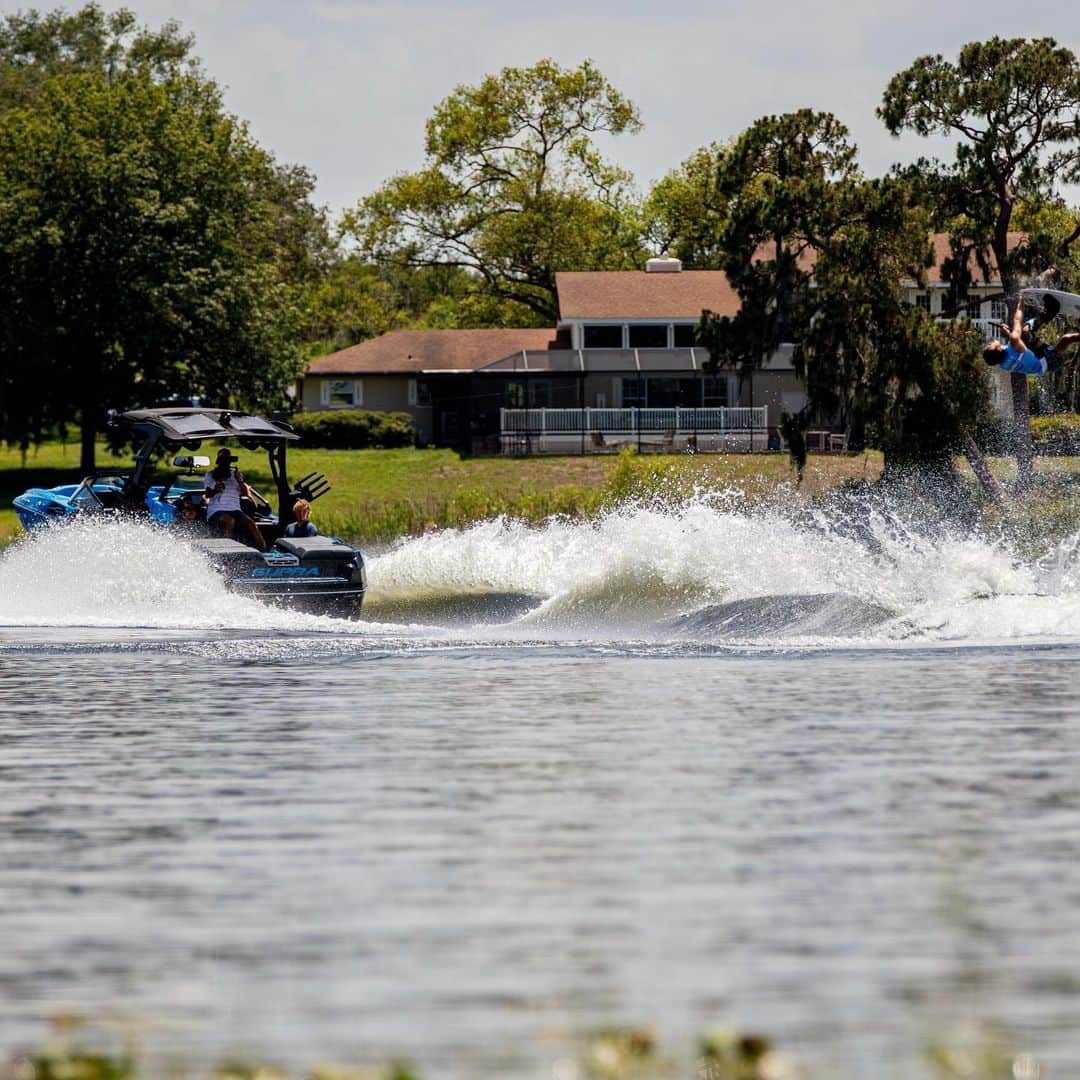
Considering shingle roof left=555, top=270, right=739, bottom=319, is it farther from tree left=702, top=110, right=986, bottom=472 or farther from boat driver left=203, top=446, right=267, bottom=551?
boat driver left=203, top=446, right=267, bottom=551

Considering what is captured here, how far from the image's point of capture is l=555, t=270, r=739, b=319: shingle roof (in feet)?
235

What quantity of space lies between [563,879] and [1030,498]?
34.6 meters

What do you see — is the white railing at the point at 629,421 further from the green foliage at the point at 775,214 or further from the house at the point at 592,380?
the green foliage at the point at 775,214

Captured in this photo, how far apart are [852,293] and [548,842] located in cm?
3518

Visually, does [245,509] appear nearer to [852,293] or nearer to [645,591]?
[645,591]

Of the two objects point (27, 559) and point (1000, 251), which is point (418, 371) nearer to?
point (1000, 251)

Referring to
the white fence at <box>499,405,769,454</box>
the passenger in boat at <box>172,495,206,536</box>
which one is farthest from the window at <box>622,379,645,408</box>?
the passenger in boat at <box>172,495,206,536</box>

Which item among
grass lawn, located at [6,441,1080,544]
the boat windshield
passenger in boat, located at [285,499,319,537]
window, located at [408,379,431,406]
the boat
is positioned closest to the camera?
the boat

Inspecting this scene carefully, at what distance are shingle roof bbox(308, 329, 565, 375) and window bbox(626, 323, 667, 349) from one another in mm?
3862

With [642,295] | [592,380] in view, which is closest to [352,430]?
[592,380]

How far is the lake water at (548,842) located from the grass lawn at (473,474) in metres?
20.9

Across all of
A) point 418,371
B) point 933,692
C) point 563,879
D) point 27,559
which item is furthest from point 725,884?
point 418,371

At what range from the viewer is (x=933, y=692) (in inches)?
623

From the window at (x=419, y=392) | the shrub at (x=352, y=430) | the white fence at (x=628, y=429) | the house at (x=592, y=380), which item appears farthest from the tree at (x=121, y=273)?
the window at (x=419, y=392)
